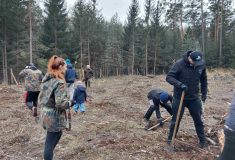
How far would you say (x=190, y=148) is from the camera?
6477mm

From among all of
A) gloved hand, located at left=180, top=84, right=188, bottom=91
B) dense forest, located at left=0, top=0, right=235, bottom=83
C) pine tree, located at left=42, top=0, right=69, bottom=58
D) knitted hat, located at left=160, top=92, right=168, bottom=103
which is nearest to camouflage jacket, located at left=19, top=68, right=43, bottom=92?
knitted hat, located at left=160, top=92, right=168, bottom=103

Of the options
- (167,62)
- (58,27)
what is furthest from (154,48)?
(58,27)

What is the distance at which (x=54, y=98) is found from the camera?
190 inches

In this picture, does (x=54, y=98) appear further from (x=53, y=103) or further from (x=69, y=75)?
(x=69, y=75)

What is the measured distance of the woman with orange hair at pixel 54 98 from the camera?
4746 mm

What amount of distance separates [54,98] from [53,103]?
8cm

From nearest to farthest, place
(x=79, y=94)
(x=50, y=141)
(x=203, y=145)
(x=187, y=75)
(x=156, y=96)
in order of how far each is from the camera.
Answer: (x=50, y=141)
(x=187, y=75)
(x=203, y=145)
(x=156, y=96)
(x=79, y=94)

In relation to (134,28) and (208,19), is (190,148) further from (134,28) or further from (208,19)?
(208,19)

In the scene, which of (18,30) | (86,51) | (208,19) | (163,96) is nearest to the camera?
(163,96)

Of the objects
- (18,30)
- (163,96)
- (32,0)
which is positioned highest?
(32,0)

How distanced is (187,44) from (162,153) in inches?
1489

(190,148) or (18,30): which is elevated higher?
(18,30)

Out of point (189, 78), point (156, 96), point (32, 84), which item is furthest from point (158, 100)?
point (32, 84)

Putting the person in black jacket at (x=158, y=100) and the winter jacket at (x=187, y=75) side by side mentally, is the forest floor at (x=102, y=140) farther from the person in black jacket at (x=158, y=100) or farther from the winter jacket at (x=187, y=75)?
the winter jacket at (x=187, y=75)
